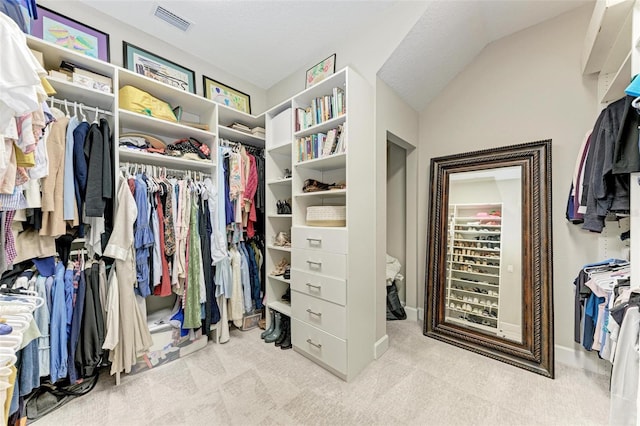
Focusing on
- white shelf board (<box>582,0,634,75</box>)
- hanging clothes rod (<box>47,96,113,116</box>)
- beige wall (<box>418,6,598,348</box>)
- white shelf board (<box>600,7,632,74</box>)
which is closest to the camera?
white shelf board (<box>582,0,634,75</box>)

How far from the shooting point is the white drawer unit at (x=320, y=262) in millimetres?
1761

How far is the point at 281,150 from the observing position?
2.39 metres

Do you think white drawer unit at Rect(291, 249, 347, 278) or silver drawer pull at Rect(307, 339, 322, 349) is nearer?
white drawer unit at Rect(291, 249, 347, 278)

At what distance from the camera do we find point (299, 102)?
221cm

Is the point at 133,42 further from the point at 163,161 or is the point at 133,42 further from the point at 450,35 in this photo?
the point at 450,35

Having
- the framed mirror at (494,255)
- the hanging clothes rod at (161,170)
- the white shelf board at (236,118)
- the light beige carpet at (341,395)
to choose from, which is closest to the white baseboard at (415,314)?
the framed mirror at (494,255)

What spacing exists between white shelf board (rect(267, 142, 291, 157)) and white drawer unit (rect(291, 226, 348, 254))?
76 cm

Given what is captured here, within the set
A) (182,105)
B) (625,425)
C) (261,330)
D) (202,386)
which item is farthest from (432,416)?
(182,105)

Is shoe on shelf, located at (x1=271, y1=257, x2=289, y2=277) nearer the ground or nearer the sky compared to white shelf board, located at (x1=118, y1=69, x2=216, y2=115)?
nearer the ground

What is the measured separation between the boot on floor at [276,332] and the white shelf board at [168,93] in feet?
6.66

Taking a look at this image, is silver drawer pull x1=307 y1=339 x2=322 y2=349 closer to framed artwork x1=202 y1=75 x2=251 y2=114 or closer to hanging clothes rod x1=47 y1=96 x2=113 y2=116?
hanging clothes rod x1=47 y1=96 x2=113 y2=116

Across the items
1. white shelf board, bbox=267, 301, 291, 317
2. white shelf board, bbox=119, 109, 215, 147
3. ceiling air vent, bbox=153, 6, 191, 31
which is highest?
ceiling air vent, bbox=153, 6, 191, 31

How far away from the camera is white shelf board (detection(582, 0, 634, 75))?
124cm


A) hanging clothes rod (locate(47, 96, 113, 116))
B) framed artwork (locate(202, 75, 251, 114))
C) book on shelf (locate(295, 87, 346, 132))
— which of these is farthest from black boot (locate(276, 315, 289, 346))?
framed artwork (locate(202, 75, 251, 114))
